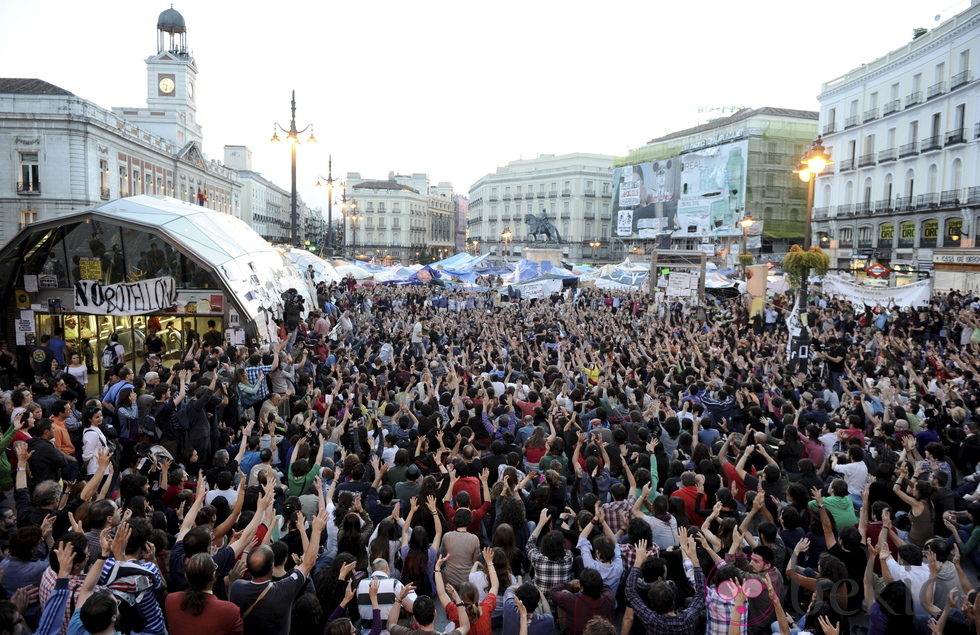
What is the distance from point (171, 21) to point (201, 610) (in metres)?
79.5

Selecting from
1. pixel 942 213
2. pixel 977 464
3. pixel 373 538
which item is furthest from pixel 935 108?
pixel 373 538

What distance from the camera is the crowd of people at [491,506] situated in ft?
13.4

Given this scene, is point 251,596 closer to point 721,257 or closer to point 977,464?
point 977,464

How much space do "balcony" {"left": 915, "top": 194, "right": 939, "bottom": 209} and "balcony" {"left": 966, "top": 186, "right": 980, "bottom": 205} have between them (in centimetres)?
245

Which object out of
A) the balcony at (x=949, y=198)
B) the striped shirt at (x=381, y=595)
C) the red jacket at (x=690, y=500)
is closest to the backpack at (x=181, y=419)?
the striped shirt at (x=381, y=595)

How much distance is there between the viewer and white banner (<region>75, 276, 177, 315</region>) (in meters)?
14.1

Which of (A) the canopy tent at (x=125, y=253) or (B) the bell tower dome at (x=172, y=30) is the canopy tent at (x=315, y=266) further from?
(B) the bell tower dome at (x=172, y=30)

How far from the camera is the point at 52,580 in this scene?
12.9 ft

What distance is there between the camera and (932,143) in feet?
123

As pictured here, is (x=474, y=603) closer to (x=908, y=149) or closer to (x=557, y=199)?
(x=908, y=149)

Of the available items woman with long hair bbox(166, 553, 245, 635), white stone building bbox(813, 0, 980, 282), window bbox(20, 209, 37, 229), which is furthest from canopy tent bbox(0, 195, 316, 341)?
window bbox(20, 209, 37, 229)

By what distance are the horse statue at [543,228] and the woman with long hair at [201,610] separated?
84.1 m

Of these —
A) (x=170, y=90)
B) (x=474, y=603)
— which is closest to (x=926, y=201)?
(x=474, y=603)

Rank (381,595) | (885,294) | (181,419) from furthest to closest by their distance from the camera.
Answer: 1. (885,294)
2. (181,419)
3. (381,595)
